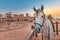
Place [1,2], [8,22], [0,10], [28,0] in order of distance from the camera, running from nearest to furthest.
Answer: [28,0], [1,2], [0,10], [8,22]

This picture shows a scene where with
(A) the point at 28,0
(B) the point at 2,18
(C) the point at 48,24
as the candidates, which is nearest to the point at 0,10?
(B) the point at 2,18

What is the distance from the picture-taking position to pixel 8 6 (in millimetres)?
6645

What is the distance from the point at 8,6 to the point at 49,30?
213 inches

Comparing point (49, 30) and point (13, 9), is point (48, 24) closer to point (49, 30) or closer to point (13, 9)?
point (49, 30)

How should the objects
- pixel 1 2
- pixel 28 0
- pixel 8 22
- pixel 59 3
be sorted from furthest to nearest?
pixel 8 22 < pixel 1 2 < pixel 28 0 < pixel 59 3

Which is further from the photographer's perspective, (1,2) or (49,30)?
(1,2)

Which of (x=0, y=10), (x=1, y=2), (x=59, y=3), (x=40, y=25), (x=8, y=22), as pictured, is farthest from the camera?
(x=8, y=22)

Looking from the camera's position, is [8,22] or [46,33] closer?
[46,33]

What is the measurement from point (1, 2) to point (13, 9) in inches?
28.0

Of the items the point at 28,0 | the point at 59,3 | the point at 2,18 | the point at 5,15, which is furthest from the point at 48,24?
the point at 2,18

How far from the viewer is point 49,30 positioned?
1.41 metres

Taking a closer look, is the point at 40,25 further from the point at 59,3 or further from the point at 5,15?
the point at 5,15

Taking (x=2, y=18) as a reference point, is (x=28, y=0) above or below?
above

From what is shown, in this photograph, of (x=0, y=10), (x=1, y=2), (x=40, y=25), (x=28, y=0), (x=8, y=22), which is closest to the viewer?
(x=40, y=25)
